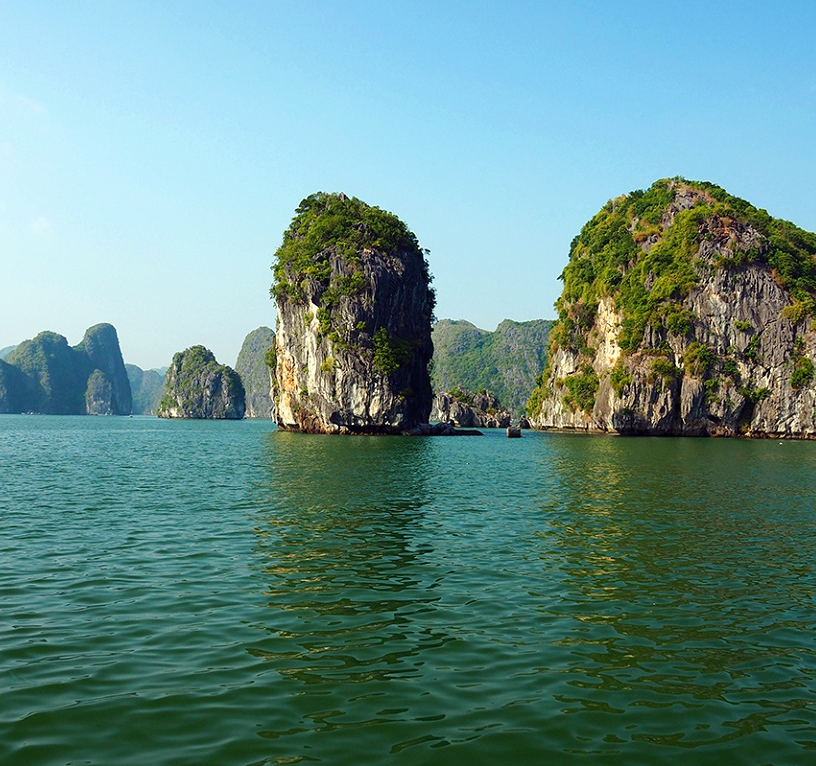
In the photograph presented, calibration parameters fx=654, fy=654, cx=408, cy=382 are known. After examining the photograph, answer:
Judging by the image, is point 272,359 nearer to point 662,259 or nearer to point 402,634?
point 662,259

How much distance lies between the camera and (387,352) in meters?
92.3

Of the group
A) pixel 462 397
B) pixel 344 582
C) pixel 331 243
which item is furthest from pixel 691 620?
pixel 462 397

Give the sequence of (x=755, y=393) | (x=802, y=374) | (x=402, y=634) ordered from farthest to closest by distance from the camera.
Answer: (x=755, y=393), (x=802, y=374), (x=402, y=634)

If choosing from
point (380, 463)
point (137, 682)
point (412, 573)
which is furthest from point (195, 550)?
point (380, 463)

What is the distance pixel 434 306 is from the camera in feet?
360

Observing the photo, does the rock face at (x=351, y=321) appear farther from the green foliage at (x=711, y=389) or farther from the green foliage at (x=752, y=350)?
the green foliage at (x=752, y=350)

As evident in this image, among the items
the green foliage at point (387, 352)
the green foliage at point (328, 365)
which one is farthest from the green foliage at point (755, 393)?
the green foliage at point (328, 365)

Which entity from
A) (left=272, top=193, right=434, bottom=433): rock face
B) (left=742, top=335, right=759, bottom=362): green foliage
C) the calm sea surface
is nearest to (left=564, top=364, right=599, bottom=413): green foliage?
(left=742, top=335, right=759, bottom=362): green foliage

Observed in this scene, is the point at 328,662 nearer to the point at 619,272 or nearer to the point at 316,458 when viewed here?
the point at 316,458

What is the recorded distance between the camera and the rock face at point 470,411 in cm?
17325

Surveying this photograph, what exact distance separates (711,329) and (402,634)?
4021 inches

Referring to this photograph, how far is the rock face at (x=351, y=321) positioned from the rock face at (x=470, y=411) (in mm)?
68101

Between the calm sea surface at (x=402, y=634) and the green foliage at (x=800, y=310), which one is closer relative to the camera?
the calm sea surface at (x=402, y=634)

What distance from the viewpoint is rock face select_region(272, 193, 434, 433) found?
92188 millimetres
